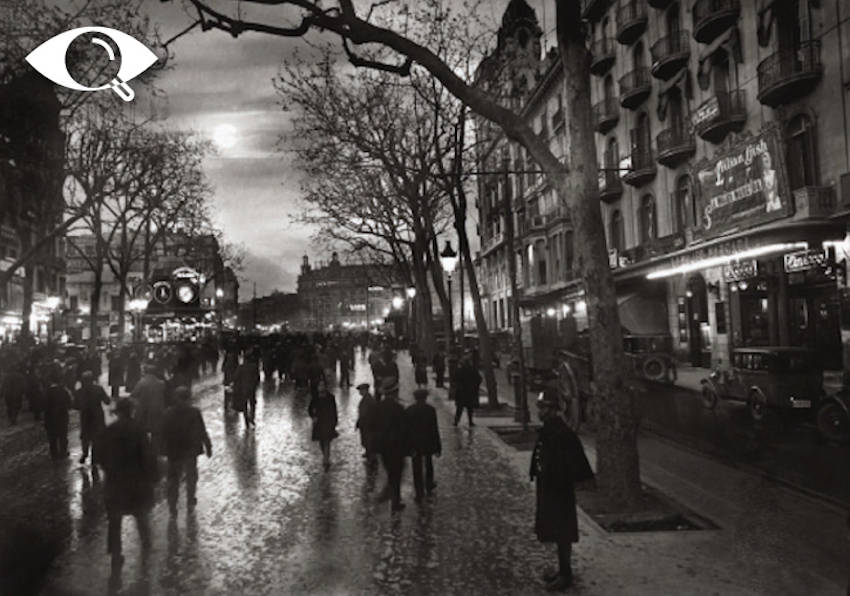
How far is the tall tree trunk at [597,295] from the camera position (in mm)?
8367

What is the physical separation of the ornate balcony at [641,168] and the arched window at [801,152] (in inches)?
334

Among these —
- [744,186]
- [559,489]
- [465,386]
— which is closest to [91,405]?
[465,386]

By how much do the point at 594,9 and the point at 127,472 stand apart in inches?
1293

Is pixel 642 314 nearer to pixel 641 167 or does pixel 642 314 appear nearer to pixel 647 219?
pixel 647 219

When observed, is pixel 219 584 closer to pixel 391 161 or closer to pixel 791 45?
pixel 391 161

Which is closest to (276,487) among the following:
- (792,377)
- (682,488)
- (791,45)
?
(682,488)

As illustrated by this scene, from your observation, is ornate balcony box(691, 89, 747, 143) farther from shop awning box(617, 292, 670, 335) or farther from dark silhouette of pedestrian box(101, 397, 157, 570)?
dark silhouette of pedestrian box(101, 397, 157, 570)

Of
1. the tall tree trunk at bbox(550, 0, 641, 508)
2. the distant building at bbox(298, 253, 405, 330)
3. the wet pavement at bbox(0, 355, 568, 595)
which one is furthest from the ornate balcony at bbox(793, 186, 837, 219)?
the distant building at bbox(298, 253, 405, 330)

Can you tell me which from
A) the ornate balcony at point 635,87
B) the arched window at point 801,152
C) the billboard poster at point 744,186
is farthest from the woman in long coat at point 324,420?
the ornate balcony at point 635,87

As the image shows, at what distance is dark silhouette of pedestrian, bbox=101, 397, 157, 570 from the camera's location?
6.80 m

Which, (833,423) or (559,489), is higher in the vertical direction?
(559,489)

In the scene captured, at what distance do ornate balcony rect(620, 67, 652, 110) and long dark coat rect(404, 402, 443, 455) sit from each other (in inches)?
954

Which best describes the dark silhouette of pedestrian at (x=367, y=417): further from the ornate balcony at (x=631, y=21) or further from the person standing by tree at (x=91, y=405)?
the ornate balcony at (x=631, y=21)

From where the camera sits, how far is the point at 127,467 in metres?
6.97
